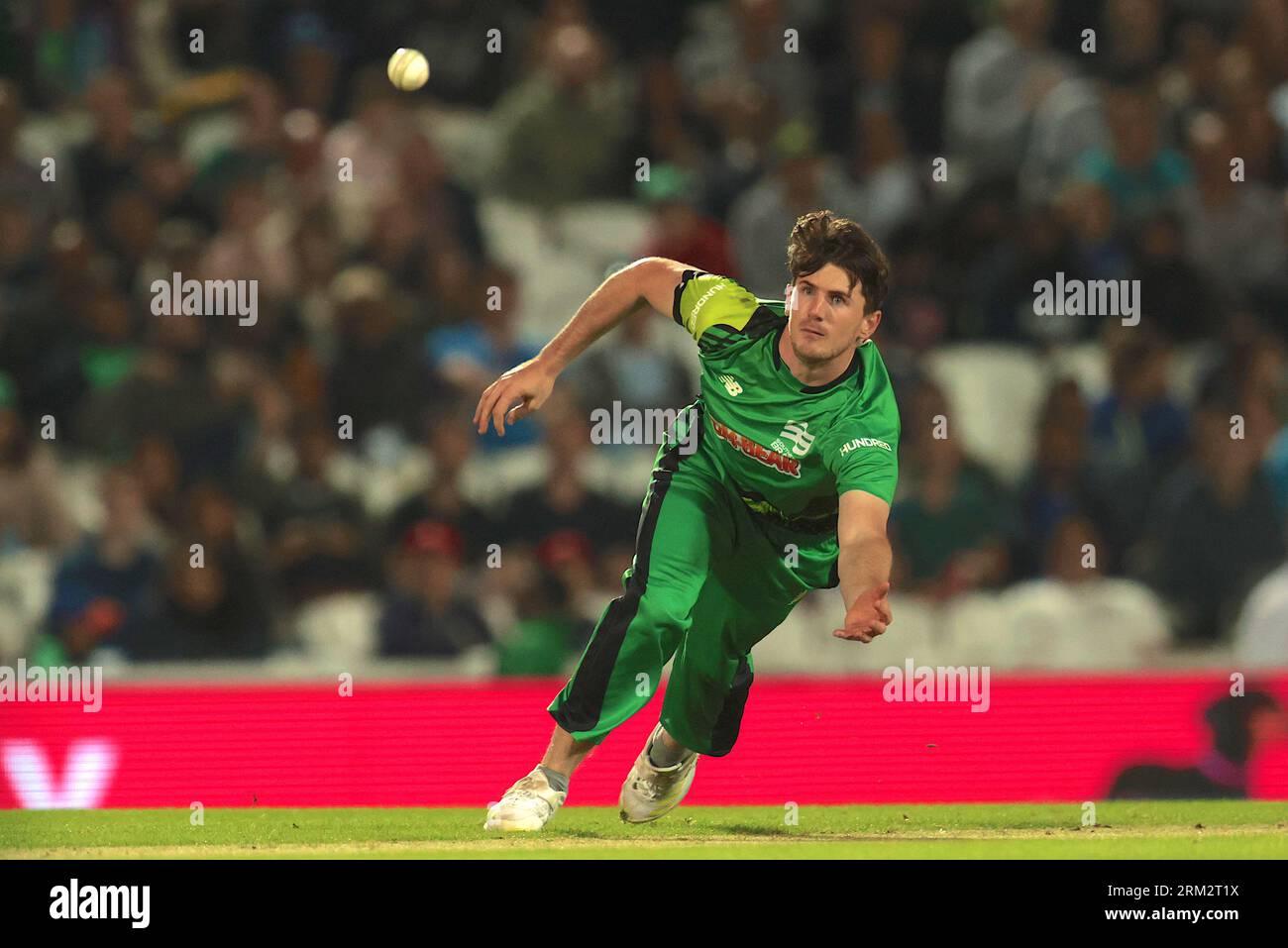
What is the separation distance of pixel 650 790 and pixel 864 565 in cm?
178

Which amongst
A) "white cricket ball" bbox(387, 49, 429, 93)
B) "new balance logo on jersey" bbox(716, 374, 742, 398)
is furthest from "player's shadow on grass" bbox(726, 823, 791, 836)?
"white cricket ball" bbox(387, 49, 429, 93)

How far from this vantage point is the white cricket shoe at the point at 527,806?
6.80 metres

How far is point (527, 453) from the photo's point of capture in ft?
36.7

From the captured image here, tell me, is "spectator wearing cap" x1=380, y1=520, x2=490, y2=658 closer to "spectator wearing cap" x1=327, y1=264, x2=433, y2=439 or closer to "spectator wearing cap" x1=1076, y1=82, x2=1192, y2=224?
"spectator wearing cap" x1=327, y1=264, x2=433, y2=439

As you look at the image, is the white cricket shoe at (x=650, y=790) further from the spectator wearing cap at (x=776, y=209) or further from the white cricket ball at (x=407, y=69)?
the white cricket ball at (x=407, y=69)

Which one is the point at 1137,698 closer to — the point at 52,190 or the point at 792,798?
the point at 792,798

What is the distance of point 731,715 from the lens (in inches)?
293

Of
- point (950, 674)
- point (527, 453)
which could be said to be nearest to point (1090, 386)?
point (950, 674)

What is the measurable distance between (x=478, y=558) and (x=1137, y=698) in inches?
138

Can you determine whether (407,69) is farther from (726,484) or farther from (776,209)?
(726,484)

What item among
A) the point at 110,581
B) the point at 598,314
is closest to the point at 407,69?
the point at 110,581

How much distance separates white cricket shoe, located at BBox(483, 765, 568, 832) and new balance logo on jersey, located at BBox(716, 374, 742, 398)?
144 centimetres

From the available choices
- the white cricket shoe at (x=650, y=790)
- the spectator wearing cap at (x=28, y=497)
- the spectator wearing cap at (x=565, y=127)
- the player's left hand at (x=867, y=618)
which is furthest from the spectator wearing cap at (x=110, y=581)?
the player's left hand at (x=867, y=618)

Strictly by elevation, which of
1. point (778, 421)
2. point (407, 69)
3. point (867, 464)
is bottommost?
point (867, 464)
